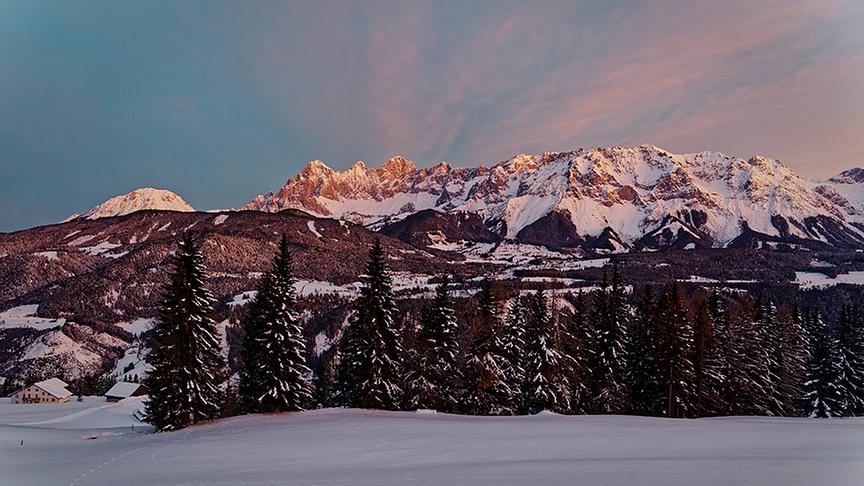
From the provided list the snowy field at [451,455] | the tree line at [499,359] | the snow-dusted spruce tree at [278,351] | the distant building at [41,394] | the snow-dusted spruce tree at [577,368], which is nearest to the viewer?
the snowy field at [451,455]

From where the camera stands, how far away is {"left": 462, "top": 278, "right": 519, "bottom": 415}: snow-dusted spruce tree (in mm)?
39875

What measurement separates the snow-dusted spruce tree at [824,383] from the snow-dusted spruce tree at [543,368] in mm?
21643

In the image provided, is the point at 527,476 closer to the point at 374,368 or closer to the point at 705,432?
the point at 705,432

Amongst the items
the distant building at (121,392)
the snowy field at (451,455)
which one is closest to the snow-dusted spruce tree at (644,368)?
the snowy field at (451,455)

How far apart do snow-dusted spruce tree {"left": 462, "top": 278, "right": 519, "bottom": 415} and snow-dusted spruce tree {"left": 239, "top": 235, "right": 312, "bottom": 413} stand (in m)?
12.3

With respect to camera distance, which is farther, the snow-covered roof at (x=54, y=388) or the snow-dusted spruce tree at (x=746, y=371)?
the snow-covered roof at (x=54, y=388)

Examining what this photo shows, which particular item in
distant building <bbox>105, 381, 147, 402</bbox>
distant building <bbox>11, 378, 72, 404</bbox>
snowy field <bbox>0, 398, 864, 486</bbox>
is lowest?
distant building <bbox>11, 378, 72, 404</bbox>

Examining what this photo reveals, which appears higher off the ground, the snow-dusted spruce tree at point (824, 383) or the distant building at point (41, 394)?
the snow-dusted spruce tree at point (824, 383)

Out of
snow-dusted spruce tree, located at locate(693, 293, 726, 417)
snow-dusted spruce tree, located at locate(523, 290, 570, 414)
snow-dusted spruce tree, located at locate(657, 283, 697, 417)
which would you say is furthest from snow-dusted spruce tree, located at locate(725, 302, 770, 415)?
snow-dusted spruce tree, located at locate(523, 290, 570, 414)

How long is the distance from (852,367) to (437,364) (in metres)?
36.0

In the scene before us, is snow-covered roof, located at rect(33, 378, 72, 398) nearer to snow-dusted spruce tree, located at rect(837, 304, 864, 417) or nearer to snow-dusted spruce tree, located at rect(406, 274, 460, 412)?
snow-dusted spruce tree, located at rect(406, 274, 460, 412)

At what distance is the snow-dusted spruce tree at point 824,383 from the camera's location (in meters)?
43.8

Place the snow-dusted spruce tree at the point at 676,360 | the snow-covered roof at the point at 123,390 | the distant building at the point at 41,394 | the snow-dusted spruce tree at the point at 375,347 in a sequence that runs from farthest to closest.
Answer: the distant building at the point at 41,394 → the snow-covered roof at the point at 123,390 → the snow-dusted spruce tree at the point at 676,360 → the snow-dusted spruce tree at the point at 375,347

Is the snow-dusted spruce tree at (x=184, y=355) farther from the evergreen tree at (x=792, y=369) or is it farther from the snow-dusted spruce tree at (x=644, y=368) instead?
the evergreen tree at (x=792, y=369)
